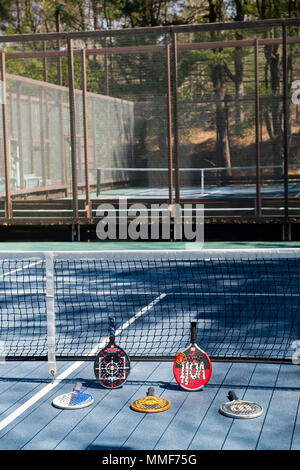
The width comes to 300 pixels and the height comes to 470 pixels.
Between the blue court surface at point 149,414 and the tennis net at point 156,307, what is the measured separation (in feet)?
0.60

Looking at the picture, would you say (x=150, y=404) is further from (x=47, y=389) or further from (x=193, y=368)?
(x=47, y=389)

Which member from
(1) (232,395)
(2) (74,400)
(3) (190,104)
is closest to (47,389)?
(2) (74,400)

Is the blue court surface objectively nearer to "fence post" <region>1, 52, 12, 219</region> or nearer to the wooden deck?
the wooden deck

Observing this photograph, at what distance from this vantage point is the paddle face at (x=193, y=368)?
6.40m

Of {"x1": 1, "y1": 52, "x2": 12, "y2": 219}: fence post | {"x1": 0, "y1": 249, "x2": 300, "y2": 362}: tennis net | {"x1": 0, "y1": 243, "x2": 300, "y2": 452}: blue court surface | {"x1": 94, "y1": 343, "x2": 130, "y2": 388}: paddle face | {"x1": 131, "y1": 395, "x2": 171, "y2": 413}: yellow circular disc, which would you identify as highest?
{"x1": 1, "y1": 52, "x2": 12, "y2": 219}: fence post

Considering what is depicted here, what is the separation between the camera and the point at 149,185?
53.9 ft

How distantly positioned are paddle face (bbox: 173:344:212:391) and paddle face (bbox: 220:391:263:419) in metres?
0.45

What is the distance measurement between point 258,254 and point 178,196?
860 centimetres

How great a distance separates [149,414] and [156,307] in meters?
4.11

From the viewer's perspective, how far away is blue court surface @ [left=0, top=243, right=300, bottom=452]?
5.14 meters

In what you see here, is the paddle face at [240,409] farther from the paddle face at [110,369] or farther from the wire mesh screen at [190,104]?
the wire mesh screen at [190,104]

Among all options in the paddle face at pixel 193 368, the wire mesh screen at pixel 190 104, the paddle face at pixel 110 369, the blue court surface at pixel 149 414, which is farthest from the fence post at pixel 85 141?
the paddle face at pixel 193 368

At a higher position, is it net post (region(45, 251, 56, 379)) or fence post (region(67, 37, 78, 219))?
fence post (region(67, 37, 78, 219))

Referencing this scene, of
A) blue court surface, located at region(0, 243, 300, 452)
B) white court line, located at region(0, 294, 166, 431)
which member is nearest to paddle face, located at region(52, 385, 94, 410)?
blue court surface, located at region(0, 243, 300, 452)
